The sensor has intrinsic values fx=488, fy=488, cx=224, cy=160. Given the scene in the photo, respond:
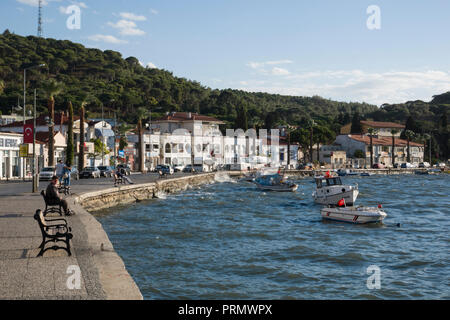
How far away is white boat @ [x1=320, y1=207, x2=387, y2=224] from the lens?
28.9 m

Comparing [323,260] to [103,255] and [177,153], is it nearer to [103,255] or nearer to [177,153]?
[103,255]

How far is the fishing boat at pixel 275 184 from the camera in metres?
59.1

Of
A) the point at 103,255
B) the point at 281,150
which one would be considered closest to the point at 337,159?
the point at 281,150

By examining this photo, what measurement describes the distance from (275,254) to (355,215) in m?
11.3

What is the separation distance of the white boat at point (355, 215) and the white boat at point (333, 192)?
29.9ft

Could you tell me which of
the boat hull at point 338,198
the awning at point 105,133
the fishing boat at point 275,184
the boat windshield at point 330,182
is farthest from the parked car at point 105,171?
the boat windshield at point 330,182

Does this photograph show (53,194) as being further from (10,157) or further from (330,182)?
(10,157)

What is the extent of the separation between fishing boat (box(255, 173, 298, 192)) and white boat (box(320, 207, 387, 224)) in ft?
92.7

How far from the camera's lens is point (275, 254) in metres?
19.5

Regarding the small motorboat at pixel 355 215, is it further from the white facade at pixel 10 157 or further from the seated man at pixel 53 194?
the white facade at pixel 10 157

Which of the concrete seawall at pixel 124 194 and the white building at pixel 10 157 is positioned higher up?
the white building at pixel 10 157

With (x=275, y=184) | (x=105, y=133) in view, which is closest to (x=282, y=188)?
(x=275, y=184)

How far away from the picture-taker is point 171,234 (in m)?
23.8

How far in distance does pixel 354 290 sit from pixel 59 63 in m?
187
